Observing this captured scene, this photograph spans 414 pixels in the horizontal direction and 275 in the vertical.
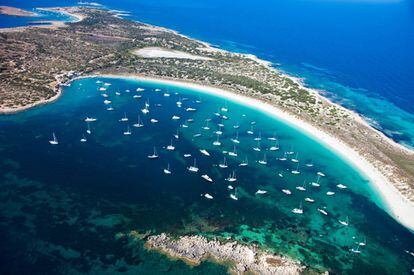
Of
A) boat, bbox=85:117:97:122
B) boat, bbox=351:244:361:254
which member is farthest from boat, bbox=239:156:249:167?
boat, bbox=85:117:97:122

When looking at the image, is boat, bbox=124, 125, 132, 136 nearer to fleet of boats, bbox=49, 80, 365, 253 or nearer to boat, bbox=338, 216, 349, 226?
Result: fleet of boats, bbox=49, 80, 365, 253

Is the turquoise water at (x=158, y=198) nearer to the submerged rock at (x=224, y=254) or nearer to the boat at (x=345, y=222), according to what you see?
the boat at (x=345, y=222)

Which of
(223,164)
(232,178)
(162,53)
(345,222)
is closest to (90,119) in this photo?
(223,164)


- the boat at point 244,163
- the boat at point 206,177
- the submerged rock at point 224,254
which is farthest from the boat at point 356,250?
the boat at point 244,163

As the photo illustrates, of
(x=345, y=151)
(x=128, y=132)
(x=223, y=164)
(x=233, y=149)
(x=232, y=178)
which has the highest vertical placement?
(x=345, y=151)

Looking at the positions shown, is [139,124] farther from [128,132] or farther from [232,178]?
[232,178]

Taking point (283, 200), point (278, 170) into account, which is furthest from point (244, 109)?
point (283, 200)
